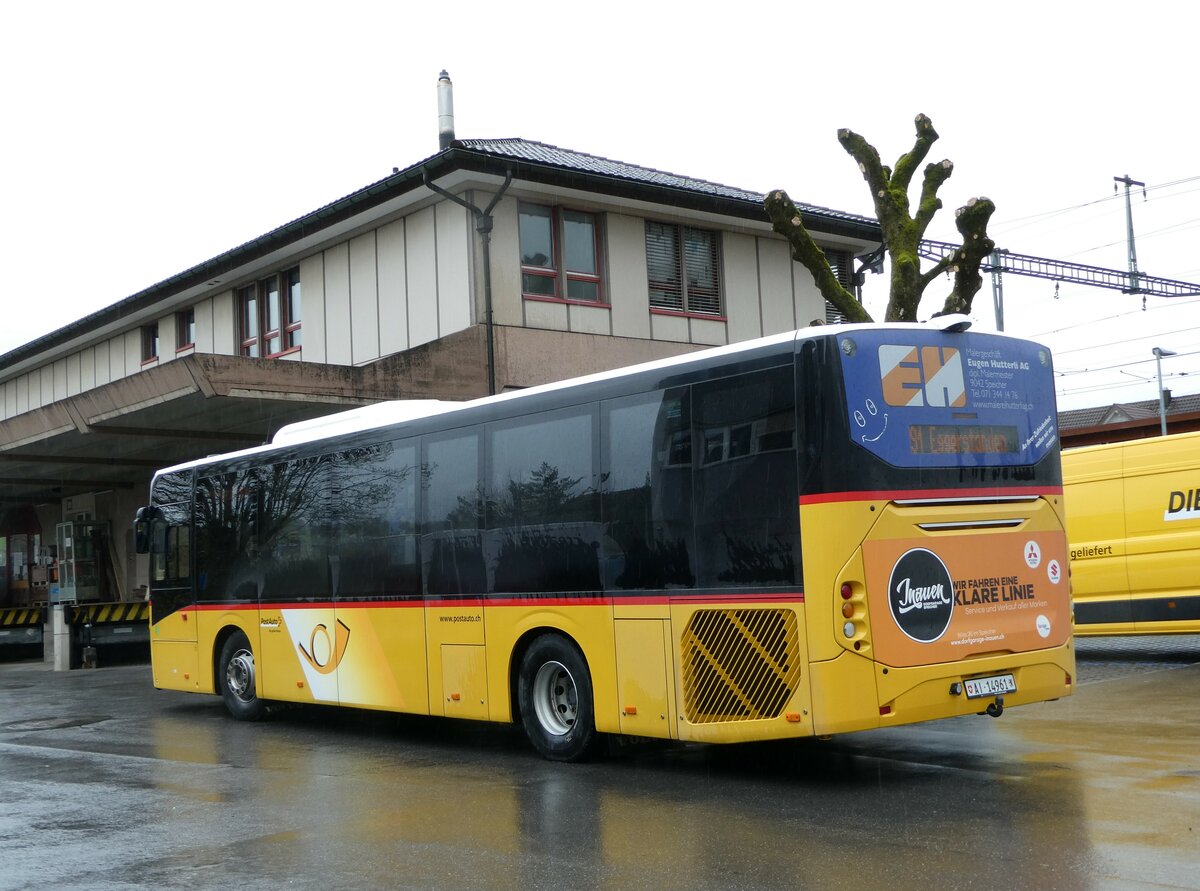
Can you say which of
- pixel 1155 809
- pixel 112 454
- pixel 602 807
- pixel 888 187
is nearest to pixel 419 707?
pixel 602 807

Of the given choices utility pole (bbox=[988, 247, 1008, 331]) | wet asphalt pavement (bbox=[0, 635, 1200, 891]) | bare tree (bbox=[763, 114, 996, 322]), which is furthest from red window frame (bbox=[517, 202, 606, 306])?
utility pole (bbox=[988, 247, 1008, 331])

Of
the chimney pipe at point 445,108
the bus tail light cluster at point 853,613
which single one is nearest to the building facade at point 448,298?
the chimney pipe at point 445,108

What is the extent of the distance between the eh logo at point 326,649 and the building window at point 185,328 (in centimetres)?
1730

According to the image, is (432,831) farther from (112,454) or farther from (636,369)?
(112,454)

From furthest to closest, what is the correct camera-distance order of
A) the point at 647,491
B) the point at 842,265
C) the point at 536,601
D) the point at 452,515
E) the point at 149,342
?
the point at 149,342
the point at 842,265
the point at 452,515
the point at 536,601
the point at 647,491

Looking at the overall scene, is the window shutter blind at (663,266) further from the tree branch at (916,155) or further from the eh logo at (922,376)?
the eh logo at (922,376)

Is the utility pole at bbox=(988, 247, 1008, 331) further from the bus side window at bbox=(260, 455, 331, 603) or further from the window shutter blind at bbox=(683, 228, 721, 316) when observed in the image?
the bus side window at bbox=(260, 455, 331, 603)

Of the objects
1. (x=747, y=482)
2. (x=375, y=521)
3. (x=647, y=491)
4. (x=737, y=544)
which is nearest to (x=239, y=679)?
(x=375, y=521)

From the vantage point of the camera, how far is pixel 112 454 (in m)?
26.5

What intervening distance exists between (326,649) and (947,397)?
715 cm

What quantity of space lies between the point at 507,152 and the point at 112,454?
10453 mm

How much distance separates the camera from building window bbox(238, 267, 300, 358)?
2608 cm

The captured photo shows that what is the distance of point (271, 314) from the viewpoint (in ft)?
88.2

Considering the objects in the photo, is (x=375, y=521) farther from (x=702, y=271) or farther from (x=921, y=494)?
(x=702, y=271)
